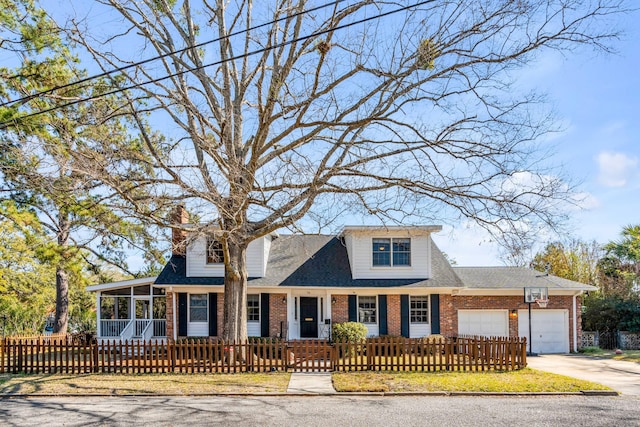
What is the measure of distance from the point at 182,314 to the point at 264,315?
3287 millimetres

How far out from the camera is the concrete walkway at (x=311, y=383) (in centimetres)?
1147

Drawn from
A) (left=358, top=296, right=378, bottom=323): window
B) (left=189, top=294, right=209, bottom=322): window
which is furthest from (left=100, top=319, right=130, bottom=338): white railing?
(left=358, top=296, right=378, bottom=323): window

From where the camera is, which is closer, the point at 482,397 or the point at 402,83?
the point at 482,397

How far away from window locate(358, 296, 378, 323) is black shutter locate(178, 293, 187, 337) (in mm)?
7035

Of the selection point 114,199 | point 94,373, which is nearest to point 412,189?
point 114,199

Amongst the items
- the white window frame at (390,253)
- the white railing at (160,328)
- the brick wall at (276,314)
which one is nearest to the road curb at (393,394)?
the brick wall at (276,314)

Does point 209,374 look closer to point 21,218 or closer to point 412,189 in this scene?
point 412,189

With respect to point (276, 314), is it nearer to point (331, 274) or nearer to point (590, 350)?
point (331, 274)

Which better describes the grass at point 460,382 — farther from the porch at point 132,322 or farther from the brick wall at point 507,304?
the porch at point 132,322

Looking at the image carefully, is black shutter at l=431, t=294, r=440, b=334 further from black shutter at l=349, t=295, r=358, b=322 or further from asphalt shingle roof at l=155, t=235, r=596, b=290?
black shutter at l=349, t=295, r=358, b=322

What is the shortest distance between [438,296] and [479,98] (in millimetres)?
9666

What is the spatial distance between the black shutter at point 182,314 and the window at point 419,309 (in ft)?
30.0

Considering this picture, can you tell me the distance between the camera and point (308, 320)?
71.5 feet

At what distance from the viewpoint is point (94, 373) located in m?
13.8
